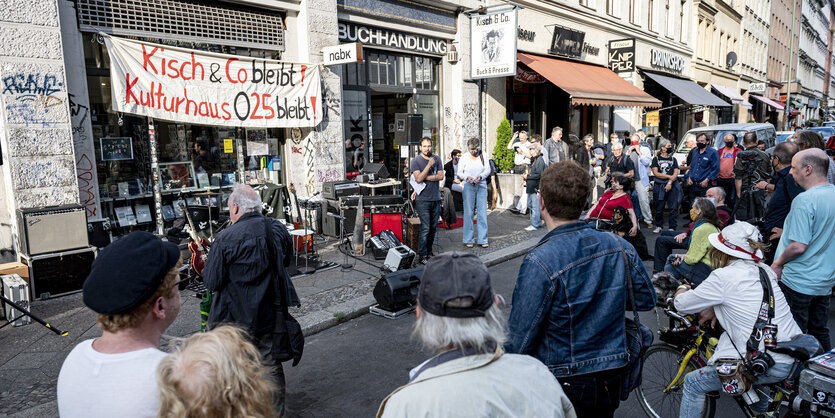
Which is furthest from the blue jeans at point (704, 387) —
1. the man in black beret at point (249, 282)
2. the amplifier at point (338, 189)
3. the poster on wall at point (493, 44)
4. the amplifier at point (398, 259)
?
the poster on wall at point (493, 44)

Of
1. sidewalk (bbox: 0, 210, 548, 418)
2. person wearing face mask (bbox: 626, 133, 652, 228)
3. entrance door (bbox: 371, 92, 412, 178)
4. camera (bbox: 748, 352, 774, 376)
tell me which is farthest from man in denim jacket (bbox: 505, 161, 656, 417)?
entrance door (bbox: 371, 92, 412, 178)

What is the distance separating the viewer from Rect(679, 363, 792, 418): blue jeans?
124 inches

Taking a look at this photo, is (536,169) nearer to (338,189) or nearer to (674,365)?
(338,189)

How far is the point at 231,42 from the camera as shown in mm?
9250

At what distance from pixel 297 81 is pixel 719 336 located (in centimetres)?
822

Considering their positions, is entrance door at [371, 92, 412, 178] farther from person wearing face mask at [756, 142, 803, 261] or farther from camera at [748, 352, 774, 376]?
camera at [748, 352, 774, 376]

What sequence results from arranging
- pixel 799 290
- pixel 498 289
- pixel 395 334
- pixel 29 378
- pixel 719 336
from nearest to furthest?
pixel 719 336 → pixel 799 290 → pixel 29 378 → pixel 395 334 → pixel 498 289

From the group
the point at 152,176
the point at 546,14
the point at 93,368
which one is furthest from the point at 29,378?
the point at 546,14

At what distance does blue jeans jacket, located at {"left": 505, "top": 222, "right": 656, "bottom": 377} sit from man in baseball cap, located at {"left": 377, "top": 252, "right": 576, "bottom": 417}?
70cm

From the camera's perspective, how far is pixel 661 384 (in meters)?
4.09

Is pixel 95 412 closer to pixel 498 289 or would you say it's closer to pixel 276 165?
pixel 498 289

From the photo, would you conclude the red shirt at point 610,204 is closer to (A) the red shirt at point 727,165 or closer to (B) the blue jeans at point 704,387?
(B) the blue jeans at point 704,387

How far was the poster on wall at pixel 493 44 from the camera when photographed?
42.4ft

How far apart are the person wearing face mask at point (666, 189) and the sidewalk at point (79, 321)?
3.61 m
